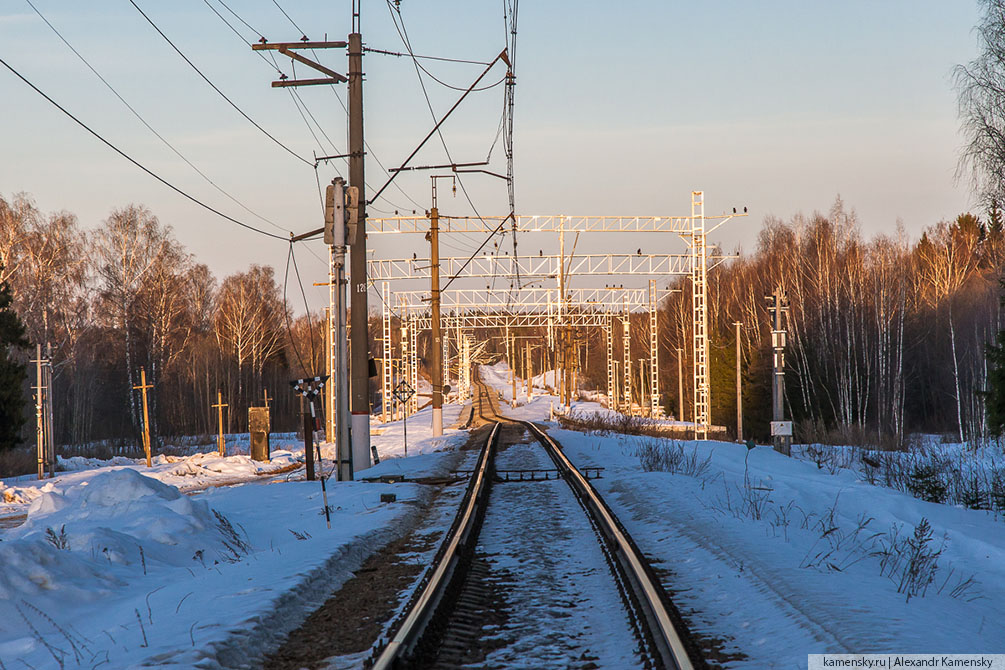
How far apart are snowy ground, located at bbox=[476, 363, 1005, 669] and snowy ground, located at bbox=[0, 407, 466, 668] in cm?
302

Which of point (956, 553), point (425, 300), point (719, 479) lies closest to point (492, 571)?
point (956, 553)

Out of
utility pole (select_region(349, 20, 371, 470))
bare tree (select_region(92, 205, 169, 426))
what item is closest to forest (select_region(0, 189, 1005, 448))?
bare tree (select_region(92, 205, 169, 426))

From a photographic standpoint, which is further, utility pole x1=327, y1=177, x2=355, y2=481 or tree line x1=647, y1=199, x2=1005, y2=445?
tree line x1=647, y1=199, x2=1005, y2=445

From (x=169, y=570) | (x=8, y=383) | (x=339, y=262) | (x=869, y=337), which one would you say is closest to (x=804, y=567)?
(x=169, y=570)

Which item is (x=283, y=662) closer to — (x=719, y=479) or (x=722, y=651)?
(x=722, y=651)

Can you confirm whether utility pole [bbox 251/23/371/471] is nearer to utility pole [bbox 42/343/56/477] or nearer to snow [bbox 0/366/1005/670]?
snow [bbox 0/366/1005/670]

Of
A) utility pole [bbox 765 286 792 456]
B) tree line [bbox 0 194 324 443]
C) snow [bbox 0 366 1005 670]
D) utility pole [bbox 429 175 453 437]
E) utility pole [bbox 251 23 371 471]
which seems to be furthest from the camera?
tree line [bbox 0 194 324 443]

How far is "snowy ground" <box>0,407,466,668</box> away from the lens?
5.84 m

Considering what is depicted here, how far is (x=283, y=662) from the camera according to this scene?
552 centimetres

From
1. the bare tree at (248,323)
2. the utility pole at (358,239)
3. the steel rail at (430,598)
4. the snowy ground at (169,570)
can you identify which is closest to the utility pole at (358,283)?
the utility pole at (358,239)

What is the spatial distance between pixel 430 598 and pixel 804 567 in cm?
333

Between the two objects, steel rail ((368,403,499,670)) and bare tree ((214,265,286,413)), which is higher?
bare tree ((214,265,286,413))

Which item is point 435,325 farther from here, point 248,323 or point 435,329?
point 248,323

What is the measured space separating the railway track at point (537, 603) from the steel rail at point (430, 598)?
0.01 metres
